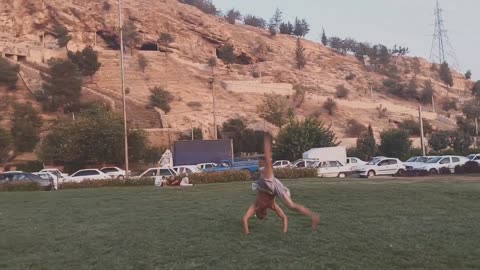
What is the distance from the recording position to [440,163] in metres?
37.9

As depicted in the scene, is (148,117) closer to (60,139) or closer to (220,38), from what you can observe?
(60,139)

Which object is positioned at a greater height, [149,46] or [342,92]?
[149,46]

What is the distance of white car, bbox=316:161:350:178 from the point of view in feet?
120

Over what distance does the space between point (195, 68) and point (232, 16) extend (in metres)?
Answer: 50.9

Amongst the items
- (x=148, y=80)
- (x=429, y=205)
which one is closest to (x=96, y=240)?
(x=429, y=205)

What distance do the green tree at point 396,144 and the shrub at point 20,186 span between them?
141 ft

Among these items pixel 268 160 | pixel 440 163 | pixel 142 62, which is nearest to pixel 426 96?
pixel 142 62

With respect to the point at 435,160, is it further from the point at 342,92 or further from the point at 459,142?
the point at 342,92

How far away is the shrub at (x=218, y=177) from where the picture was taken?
29969mm

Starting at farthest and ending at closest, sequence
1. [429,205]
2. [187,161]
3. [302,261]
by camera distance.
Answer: [187,161] < [429,205] < [302,261]

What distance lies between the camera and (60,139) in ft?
169

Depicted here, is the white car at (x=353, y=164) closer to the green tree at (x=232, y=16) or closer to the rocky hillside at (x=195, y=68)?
the rocky hillside at (x=195, y=68)

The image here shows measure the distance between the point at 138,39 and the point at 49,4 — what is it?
60.7 feet

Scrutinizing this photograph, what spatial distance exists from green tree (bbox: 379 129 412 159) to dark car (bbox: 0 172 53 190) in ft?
137
